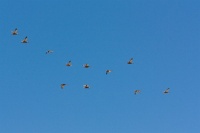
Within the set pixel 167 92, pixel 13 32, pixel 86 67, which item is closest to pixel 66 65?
pixel 86 67

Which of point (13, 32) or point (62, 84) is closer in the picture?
point (13, 32)

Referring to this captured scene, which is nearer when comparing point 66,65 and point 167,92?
point 66,65

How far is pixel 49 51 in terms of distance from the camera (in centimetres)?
9438

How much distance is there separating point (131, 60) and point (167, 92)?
331 inches

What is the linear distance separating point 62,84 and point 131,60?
11682mm

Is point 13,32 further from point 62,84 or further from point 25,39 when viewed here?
point 62,84

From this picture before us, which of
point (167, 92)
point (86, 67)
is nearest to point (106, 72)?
point (86, 67)

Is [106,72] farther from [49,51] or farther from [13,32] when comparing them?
[13,32]

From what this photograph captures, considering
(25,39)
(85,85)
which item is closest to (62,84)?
(85,85)

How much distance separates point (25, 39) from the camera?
91.2 m

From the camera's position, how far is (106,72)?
9450 centimetres

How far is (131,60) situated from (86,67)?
727 centimetres

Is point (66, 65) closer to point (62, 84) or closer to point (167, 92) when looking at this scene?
point (62, 84)

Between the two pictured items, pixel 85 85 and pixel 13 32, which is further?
pixel 85 85
